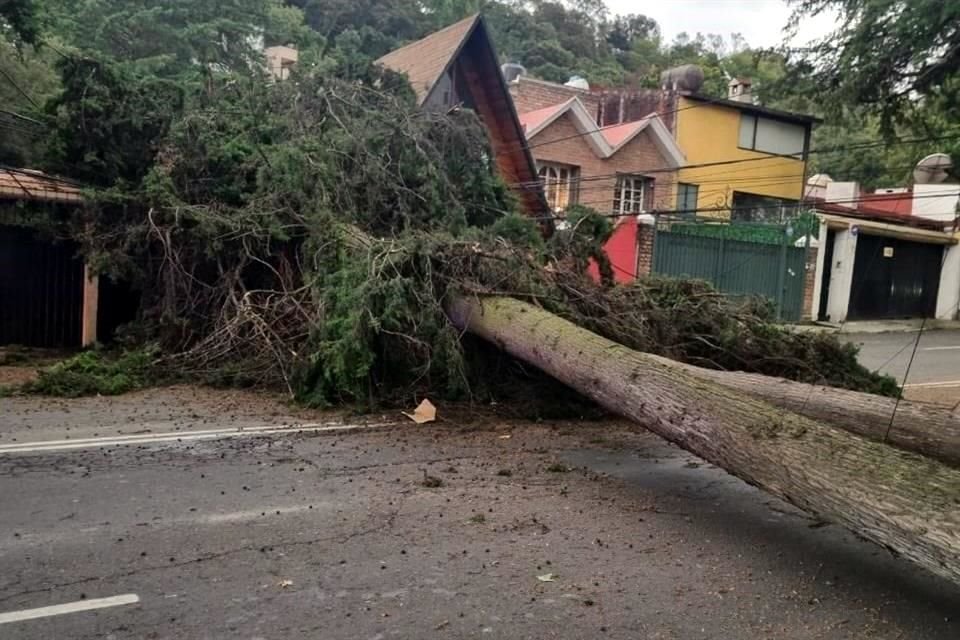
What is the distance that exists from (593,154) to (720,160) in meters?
5.19

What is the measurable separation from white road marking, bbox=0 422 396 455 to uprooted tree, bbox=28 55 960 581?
72 cm

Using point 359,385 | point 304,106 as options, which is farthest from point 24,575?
point 304,106

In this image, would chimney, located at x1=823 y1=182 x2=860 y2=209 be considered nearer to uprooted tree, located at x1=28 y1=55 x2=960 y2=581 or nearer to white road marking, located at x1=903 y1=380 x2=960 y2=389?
white road marking, located at x1=903 y1=380 x2=960 y2=389

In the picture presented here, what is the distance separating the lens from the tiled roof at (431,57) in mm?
17806

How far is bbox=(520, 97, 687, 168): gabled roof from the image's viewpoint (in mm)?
24078

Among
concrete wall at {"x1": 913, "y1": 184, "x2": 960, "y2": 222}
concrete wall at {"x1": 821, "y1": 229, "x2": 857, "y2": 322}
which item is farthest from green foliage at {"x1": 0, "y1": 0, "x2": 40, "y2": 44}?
concrete wall at {"x1": 913, "y1": 184, "x2": 960, "y2": 222}

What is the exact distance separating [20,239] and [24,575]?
33.8ft

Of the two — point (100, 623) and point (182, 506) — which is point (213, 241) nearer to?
point (182, 506)

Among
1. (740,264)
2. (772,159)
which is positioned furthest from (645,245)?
(772,159)

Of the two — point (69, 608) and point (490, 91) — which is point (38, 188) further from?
point (490, 91)

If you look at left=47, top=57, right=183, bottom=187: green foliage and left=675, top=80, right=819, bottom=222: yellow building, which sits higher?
left=675, top=80, right=819, bottom=222: yellow building

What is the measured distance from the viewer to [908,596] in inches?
157

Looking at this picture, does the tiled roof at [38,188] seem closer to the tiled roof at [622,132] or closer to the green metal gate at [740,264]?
the green metal gate at [740,264]

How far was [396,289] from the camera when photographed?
805 centimetres
